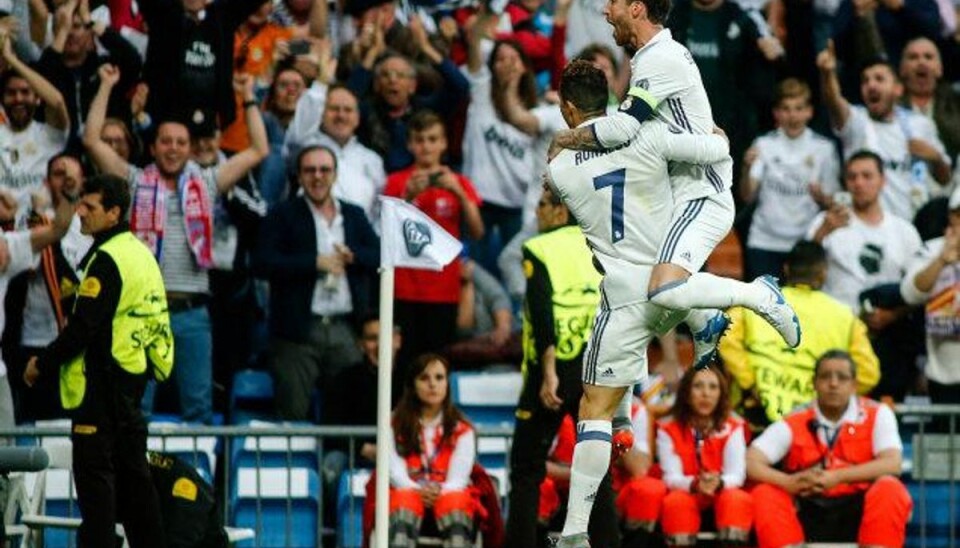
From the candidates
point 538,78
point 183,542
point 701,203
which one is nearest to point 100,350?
point 183,542

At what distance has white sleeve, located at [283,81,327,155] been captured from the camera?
55.9 ft

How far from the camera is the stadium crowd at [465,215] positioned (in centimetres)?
1480

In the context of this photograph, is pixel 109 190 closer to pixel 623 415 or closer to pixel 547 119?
pixel 623 415

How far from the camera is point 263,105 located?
17.5 meters

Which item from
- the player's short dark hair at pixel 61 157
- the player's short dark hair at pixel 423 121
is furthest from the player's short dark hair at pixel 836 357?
the player's short dark hair at pixel 61 157

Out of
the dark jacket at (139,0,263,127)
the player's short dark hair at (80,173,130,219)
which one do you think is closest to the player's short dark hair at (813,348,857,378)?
the player's short dark hair at (80,173,130,219)

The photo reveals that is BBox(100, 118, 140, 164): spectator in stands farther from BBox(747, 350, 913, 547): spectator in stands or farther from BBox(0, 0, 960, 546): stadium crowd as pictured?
BBox(747, 350, 913, 547): spectator in stands

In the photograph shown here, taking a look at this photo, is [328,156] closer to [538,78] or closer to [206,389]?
[206,389]

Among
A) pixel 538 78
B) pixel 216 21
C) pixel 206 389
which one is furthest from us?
pixel 538 78

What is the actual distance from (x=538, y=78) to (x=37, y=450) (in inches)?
306

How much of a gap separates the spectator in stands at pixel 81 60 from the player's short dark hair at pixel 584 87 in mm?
5328

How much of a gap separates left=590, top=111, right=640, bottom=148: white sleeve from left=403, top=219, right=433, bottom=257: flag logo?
4.06 ft

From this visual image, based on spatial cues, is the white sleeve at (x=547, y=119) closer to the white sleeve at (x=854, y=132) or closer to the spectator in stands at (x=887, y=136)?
the spectator in stands at (x=887, y=136)

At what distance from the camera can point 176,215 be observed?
1606 cm
